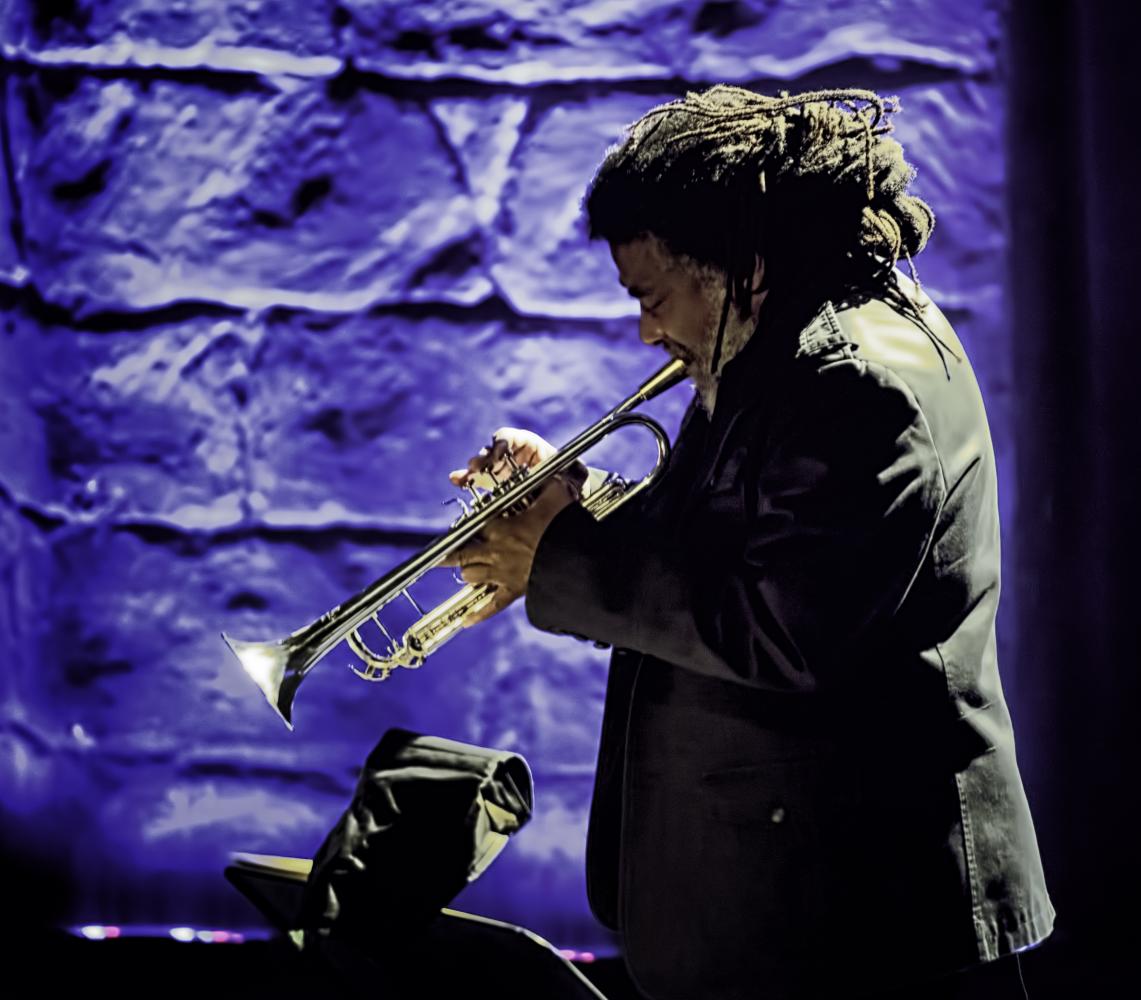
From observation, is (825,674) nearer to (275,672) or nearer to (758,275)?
(758,275)

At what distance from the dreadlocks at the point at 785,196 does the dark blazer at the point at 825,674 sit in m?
0.07

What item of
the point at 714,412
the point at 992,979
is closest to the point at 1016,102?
the point at 714,412

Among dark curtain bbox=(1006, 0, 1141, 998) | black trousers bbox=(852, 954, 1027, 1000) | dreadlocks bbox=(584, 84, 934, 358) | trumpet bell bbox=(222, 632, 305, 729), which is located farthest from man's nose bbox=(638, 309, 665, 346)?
dark curtain bbox=(1006, 0, 1141, 998)

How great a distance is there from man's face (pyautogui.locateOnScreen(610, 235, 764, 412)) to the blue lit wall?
3.19ft

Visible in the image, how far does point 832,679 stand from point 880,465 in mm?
271

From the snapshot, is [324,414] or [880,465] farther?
[324,414]

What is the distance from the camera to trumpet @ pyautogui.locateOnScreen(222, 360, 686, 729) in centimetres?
194

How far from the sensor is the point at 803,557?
1502mm

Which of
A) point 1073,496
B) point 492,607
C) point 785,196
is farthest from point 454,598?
point 1073,496

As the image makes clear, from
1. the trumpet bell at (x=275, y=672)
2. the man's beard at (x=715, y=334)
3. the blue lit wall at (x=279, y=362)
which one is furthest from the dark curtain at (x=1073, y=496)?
the trumpet bell at (x=275, y=672)

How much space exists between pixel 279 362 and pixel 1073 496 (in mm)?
1821

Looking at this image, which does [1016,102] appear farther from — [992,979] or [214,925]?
[214,925]

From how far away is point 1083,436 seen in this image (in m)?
2.74

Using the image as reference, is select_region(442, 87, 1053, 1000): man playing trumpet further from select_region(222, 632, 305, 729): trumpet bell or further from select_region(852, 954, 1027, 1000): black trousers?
select_region(222, 632, 305, 729): trumpet bell
